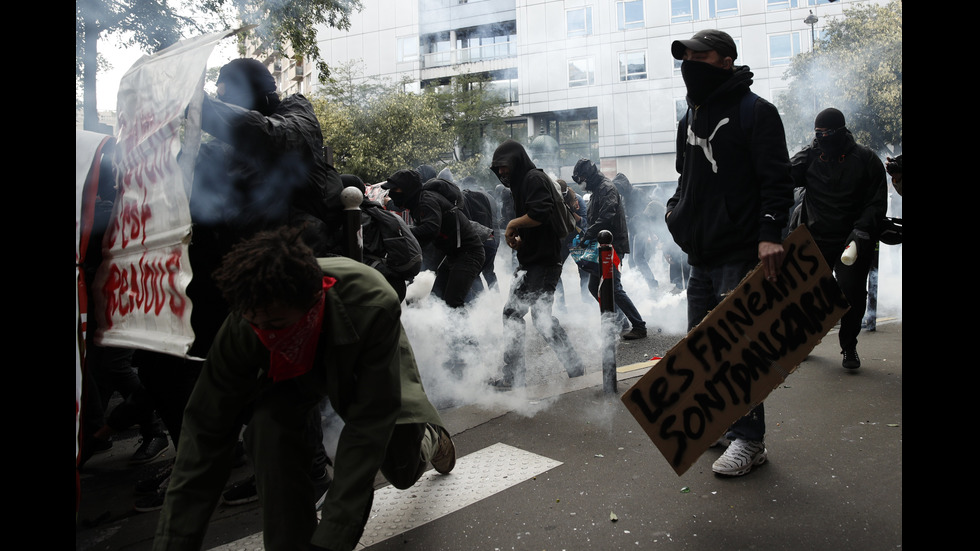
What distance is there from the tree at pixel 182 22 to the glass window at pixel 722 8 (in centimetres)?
783

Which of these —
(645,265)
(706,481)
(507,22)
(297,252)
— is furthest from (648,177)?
(297,252)

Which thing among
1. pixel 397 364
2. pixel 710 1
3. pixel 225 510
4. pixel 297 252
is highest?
pixel 710 1

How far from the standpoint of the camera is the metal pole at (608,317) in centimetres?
411

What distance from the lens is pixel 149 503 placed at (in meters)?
2.81

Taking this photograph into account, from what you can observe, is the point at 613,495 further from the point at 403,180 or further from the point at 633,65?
the point at 633,65

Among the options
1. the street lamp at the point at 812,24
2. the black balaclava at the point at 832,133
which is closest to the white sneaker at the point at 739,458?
the black balaclava at the point at 832,133

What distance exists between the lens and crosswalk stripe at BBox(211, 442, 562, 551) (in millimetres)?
2465

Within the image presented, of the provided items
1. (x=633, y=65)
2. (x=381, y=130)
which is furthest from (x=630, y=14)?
(x=381, y=130)

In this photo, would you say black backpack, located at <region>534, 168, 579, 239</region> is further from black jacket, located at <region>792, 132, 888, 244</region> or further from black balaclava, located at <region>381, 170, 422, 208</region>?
black jacket, located at <region>792, 132, 888, 244</region>

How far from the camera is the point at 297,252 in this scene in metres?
1.67

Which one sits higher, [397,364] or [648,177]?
[648,177]

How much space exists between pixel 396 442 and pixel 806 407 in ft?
8.86

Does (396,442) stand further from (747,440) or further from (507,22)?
(507,22)
